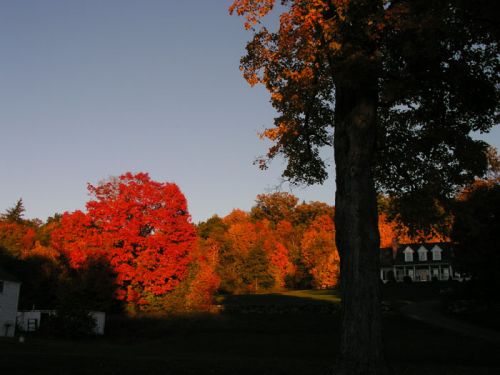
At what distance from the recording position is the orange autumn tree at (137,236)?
38.6 metres

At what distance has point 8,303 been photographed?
38125mm

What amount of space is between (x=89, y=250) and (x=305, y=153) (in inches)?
1090

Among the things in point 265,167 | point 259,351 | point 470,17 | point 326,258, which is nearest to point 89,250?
point 259,351

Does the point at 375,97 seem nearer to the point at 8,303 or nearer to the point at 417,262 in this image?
the point at 8,303

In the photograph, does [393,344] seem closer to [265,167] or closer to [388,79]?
[265,167]

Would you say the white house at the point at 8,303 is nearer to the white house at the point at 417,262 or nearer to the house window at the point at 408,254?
the white house at the point at 417,262

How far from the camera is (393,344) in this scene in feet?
85.9

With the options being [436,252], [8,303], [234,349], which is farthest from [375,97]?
[436,252]

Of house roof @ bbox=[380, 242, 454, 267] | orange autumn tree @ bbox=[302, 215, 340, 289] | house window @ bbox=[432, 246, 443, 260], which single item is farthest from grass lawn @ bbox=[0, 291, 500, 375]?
house window @ bbox=[432, 246, 443, 260]

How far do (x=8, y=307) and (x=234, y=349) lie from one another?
20453 mm

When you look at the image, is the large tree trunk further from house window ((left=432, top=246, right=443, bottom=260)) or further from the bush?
house window ((left=432, top=246, right=443, bottom=260))

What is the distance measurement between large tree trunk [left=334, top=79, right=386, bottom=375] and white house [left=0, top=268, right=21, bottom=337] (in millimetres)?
33713

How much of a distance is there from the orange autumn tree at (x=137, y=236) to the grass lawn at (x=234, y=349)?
3.18 metres

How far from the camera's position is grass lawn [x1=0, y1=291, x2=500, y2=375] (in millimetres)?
14445
